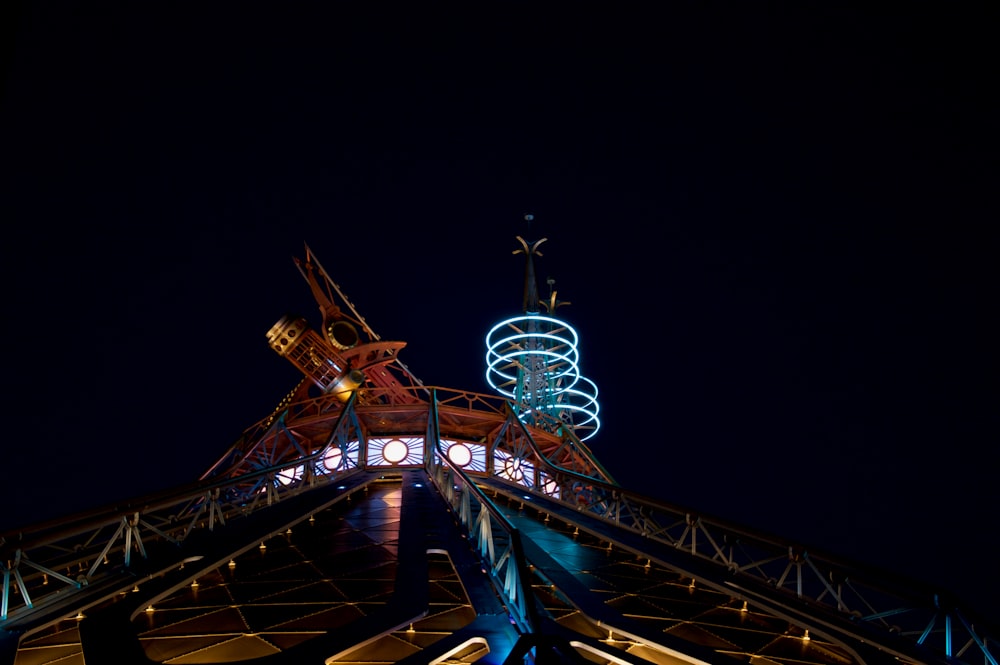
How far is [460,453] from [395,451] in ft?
8.94

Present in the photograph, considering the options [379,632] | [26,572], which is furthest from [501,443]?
[379,632]

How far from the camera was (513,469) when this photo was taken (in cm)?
2373

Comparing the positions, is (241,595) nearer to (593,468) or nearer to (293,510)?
(293,510)

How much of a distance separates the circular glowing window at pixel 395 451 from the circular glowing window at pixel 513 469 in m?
4.13

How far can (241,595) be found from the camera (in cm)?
854

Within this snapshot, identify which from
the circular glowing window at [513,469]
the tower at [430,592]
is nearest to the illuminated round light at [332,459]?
the circular glowing window at [513,469]

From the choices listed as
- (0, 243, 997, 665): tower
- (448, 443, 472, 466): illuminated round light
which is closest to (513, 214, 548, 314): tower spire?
(448, 443, 472, 466): illuminated round light

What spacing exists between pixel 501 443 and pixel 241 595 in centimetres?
1845

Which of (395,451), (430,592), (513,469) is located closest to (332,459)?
(395,451)

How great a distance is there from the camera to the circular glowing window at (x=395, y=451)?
2586 centimetres

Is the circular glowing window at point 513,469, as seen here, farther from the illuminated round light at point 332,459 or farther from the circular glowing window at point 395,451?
the illuminated round light at point 332,459

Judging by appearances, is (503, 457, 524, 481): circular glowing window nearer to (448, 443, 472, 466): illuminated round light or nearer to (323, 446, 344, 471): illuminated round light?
(448, 443, 472, 466): illuminated round light

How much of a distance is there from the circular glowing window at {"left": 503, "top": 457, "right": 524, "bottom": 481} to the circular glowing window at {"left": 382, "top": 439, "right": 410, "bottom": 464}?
4.13 meters

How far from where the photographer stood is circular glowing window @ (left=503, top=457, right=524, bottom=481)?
23547 mm
